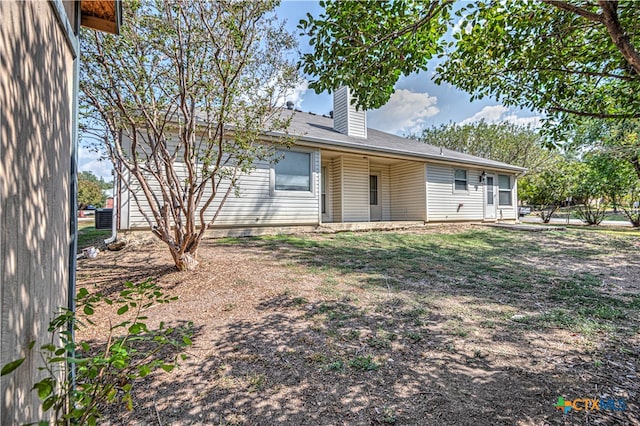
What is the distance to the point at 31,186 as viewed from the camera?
4.09 ft

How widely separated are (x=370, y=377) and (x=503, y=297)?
2.71 meters

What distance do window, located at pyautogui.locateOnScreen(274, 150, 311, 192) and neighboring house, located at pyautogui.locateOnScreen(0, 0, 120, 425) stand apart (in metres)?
6.92

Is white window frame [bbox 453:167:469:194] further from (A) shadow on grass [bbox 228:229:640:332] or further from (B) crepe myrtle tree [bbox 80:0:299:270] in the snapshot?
(B) crepe myrtle tree [bbox 80:0:299:270]

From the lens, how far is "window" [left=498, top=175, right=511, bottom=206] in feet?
47.9

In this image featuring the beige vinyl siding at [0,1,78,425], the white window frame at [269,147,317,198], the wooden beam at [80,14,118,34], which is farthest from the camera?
the white window frame at [269,147,317,198]

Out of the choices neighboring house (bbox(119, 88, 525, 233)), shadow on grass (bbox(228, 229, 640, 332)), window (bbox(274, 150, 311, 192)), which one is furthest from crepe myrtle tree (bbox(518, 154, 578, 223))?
window (bbox(274, 150, 311, 192))

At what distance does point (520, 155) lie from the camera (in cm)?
3089

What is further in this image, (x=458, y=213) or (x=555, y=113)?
(x=458, y=213)

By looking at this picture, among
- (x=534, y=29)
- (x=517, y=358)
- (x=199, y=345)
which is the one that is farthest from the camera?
(x=534, y=29)

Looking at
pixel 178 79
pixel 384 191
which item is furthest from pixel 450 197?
pixel 178 79

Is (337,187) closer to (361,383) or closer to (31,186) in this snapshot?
(361,383)

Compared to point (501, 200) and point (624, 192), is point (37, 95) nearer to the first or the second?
point (501, 200)

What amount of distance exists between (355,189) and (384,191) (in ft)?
8.34

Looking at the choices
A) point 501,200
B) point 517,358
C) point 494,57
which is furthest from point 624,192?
point 517,358
